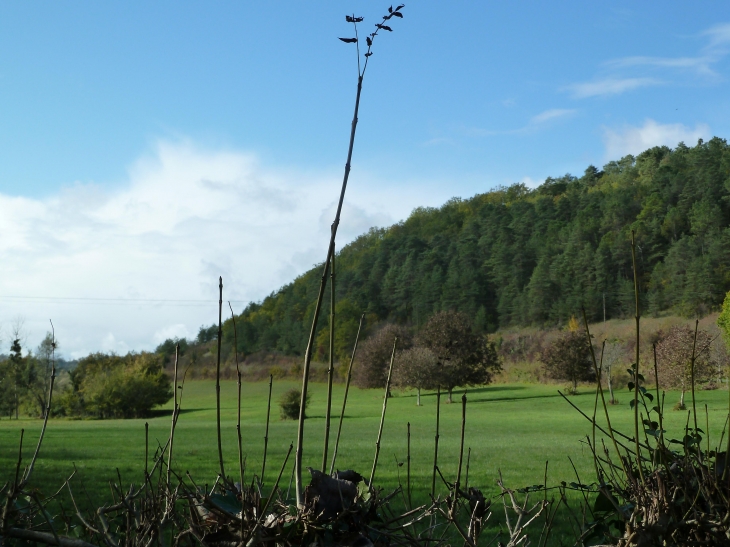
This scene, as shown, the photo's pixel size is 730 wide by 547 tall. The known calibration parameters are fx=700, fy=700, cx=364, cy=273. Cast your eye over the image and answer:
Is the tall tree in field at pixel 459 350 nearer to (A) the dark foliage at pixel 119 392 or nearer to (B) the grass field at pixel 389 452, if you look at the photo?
(B) the grass field at pixel 389 452

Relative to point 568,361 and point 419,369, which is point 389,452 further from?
point 568,361

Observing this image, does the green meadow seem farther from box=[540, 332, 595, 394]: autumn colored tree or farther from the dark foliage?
the dark foliage

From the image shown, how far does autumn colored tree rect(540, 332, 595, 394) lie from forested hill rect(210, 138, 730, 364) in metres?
28.5

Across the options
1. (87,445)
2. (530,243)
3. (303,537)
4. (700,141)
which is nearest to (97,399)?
(87,445)

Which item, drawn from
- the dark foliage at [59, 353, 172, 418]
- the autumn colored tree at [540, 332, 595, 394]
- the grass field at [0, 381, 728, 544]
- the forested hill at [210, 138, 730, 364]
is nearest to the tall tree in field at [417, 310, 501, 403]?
the autumn colored tree at [540, 332, 595, 394]

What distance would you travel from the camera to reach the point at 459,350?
53969 millimetres

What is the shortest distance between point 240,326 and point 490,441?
95511 millimetres

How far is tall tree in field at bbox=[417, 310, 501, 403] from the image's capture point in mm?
53094

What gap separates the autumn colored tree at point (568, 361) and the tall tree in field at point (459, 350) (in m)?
4.29

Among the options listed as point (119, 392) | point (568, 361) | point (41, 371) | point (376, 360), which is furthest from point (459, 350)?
point (41, 371)

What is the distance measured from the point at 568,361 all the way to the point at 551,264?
57.3 m

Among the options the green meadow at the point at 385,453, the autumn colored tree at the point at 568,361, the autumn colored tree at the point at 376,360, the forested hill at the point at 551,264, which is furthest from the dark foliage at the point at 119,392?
the autumn colored tree at the point at 568,361

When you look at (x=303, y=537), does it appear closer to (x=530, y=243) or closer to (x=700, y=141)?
(x=530, y=243)

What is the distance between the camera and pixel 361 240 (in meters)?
164
